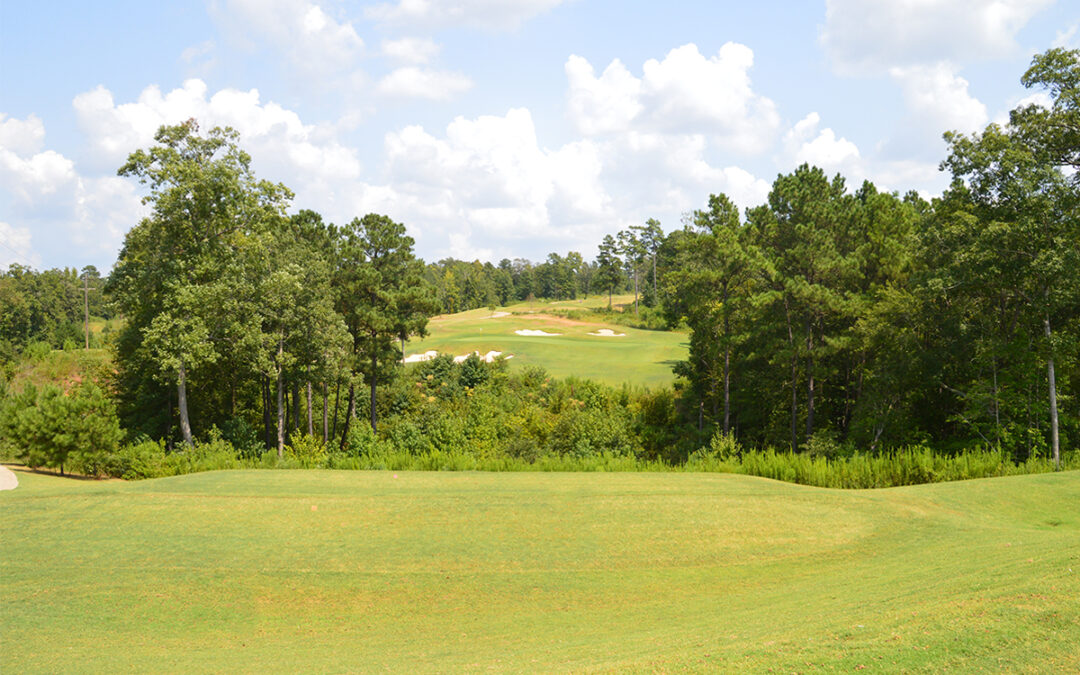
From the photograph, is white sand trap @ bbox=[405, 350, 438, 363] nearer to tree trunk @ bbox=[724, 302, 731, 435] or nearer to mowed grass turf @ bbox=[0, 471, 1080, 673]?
tree trunk @ bbox=[724, 302, 731, 435]

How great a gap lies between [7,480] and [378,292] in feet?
65.7

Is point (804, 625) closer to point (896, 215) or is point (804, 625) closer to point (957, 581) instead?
point (957, 581)

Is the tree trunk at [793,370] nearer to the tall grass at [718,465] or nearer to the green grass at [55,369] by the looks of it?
the tall grass at [718,465]

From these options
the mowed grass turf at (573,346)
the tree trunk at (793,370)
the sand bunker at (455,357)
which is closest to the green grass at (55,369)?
the sand bunker at (455,357)

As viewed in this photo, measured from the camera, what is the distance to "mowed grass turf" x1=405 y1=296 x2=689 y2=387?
4981 centimetres

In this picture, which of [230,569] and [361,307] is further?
[361,307]

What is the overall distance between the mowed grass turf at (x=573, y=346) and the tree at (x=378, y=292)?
49.5 feet

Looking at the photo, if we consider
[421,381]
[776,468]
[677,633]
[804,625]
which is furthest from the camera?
[421,381]

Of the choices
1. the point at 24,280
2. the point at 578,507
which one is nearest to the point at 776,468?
the point at 578,507

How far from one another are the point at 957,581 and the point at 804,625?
313 centimetres

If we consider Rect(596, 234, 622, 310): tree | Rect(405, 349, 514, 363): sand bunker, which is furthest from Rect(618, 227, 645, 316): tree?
Rect(405, 349, 514, 363): sand bunker

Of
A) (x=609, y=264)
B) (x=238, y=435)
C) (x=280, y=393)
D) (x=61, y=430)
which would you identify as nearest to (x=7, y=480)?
(x=61, y=430)

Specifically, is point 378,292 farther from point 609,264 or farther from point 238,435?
point 609,264

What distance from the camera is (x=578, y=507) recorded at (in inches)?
610
